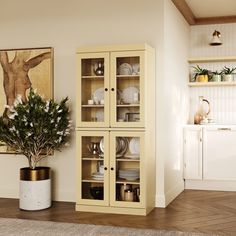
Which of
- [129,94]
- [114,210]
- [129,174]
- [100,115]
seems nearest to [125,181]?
[129,174]

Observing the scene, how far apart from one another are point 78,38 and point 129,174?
1743 mm

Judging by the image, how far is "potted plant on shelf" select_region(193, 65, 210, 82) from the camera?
6.57m

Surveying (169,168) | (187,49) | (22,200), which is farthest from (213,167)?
(22,200)

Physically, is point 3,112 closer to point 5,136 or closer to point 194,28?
point 5,136

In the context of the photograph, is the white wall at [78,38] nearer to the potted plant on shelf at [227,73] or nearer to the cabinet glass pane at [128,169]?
the cabinet glass pane at [128,169]

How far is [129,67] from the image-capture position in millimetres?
4672

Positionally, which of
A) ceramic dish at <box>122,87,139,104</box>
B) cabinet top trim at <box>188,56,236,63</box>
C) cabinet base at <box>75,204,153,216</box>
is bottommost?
cabinet base at <box>75,204,153,216</box>

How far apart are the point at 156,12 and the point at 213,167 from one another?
236 cm

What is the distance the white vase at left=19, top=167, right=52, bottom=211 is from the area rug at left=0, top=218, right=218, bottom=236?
611 millimetres

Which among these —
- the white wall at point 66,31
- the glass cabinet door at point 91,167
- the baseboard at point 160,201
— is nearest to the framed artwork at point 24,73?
the white wall at point 66,31

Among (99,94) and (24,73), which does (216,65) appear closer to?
(99,94)

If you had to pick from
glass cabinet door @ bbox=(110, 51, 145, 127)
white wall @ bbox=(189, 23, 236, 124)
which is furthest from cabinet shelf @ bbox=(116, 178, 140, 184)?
white wall @ bbox=(189, 23, 236, 124)

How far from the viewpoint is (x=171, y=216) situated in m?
4.48

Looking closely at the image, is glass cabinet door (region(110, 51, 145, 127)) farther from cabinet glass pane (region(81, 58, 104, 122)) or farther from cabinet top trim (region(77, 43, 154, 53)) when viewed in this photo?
cabinet glass pane (region(81, 58, 104, 122))
